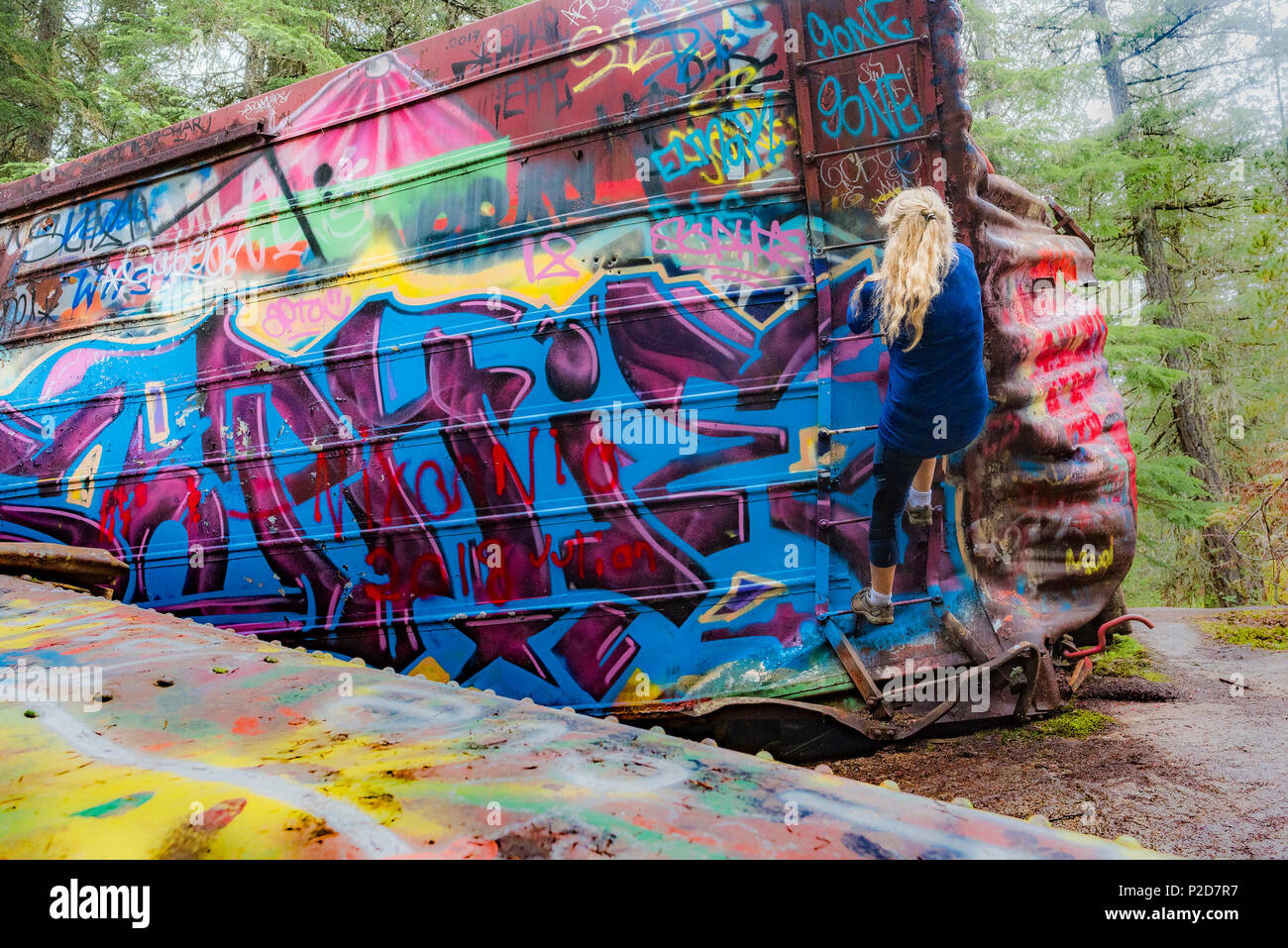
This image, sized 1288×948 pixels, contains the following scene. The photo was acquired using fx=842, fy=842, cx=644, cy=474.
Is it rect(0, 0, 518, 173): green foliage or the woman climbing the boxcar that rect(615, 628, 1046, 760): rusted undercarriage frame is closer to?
the woman climbing the boxcar

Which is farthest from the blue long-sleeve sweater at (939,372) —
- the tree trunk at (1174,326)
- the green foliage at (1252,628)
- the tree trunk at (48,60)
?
the tree trunk at (48,60)

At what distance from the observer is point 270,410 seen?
526cm

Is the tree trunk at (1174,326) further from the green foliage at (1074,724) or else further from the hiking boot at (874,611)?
the hiking boot at (874,611)

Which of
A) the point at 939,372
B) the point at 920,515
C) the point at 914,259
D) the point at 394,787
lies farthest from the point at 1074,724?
the point at 394,787

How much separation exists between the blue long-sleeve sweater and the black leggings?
93mm

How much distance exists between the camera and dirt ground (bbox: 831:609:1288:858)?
309cm

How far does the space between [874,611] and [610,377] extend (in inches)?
69.9

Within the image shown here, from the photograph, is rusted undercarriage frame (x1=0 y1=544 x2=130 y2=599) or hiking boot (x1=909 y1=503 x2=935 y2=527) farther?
rusted undercarriage frame (x1=0 y1=544 x2=130 y2=599)

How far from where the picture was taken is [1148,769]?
3672mm

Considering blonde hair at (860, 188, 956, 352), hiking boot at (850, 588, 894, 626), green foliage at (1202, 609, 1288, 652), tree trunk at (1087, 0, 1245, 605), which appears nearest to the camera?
blonde hair at (860, 188, 956, 352)

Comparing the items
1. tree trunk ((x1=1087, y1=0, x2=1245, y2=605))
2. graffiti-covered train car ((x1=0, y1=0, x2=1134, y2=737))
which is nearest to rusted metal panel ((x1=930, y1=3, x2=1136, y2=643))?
graffiti-covered train car ((x1=0, y1=0, x2=1134, y2=737))

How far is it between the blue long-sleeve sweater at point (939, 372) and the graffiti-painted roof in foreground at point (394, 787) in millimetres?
2189
